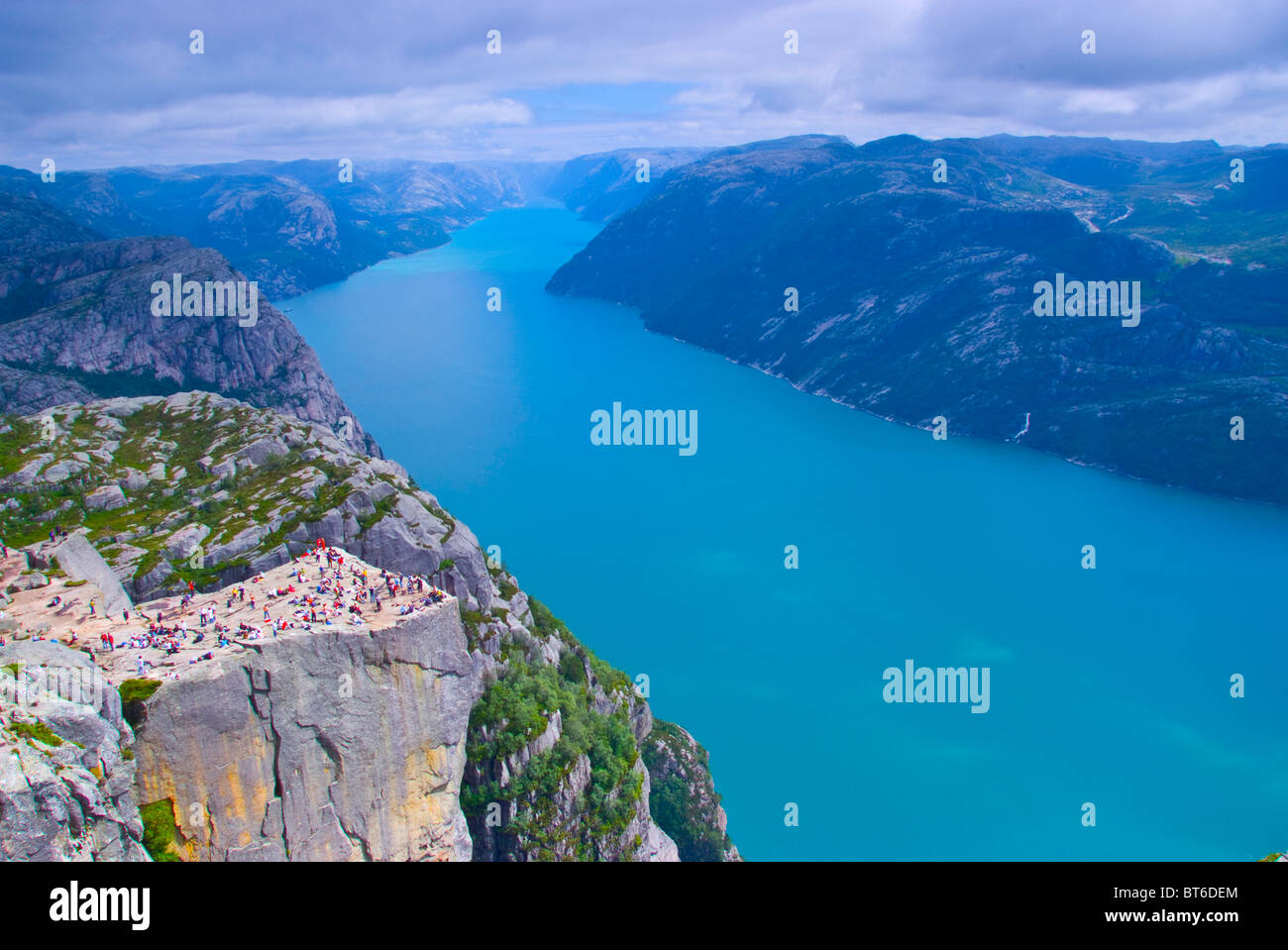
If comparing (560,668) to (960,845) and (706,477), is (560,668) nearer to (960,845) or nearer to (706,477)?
(960,845)

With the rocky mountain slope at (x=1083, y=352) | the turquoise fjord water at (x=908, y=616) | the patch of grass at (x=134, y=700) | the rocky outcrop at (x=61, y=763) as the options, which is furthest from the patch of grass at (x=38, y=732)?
the rocky mountain slope at (x=1083, y=352)

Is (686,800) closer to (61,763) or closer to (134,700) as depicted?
(134,700)

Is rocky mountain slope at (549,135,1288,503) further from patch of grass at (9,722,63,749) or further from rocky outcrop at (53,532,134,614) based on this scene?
patch of grass at (9,722,63,749)

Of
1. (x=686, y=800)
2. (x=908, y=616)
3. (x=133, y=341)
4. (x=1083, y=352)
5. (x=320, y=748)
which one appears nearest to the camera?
(x=320, y=748)

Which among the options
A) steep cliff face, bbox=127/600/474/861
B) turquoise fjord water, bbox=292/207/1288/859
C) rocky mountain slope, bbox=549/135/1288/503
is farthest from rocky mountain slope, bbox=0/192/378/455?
rocky mountain slope, bbox=549/135/1288/503

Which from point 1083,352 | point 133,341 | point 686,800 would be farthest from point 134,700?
point 1083,352

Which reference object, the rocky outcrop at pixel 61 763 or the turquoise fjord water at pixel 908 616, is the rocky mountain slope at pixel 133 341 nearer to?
the turquoise fjord water at pixel 908 616
